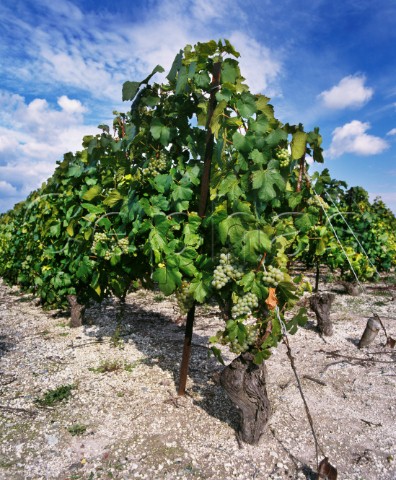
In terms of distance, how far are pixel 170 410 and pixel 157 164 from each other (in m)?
1.84

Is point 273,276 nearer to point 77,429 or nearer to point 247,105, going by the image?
point 247,105

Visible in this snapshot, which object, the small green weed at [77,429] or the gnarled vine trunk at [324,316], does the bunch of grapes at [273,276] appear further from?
the gnarled vine trunk at [324,316]

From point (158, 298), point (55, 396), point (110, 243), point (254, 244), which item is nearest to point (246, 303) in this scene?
point (254, 244)

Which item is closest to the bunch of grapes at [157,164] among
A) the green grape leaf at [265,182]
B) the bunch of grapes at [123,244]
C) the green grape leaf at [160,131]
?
the green grape leaf at [160,131]

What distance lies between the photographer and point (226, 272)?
239 cm

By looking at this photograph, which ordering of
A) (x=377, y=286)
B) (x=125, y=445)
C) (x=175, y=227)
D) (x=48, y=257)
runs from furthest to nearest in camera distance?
1. (x=377, y=286)
2. (x=48, y=257)
3. (x=175, y=227)
4. (x=125, y=445)

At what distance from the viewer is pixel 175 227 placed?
9.14 feet

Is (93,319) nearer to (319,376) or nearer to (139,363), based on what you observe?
(139,363)

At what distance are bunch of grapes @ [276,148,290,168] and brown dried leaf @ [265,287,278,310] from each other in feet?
2.62

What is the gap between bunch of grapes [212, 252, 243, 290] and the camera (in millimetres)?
2359

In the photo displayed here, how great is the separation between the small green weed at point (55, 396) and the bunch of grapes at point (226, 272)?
173 centimetres

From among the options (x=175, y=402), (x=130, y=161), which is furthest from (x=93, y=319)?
(x=130, y=161)

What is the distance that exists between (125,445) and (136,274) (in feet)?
5.04

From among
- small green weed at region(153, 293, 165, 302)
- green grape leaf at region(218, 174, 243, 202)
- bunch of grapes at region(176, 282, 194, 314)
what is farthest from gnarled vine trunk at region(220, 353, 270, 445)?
small green weed at region(153, 293, 165, 302)
